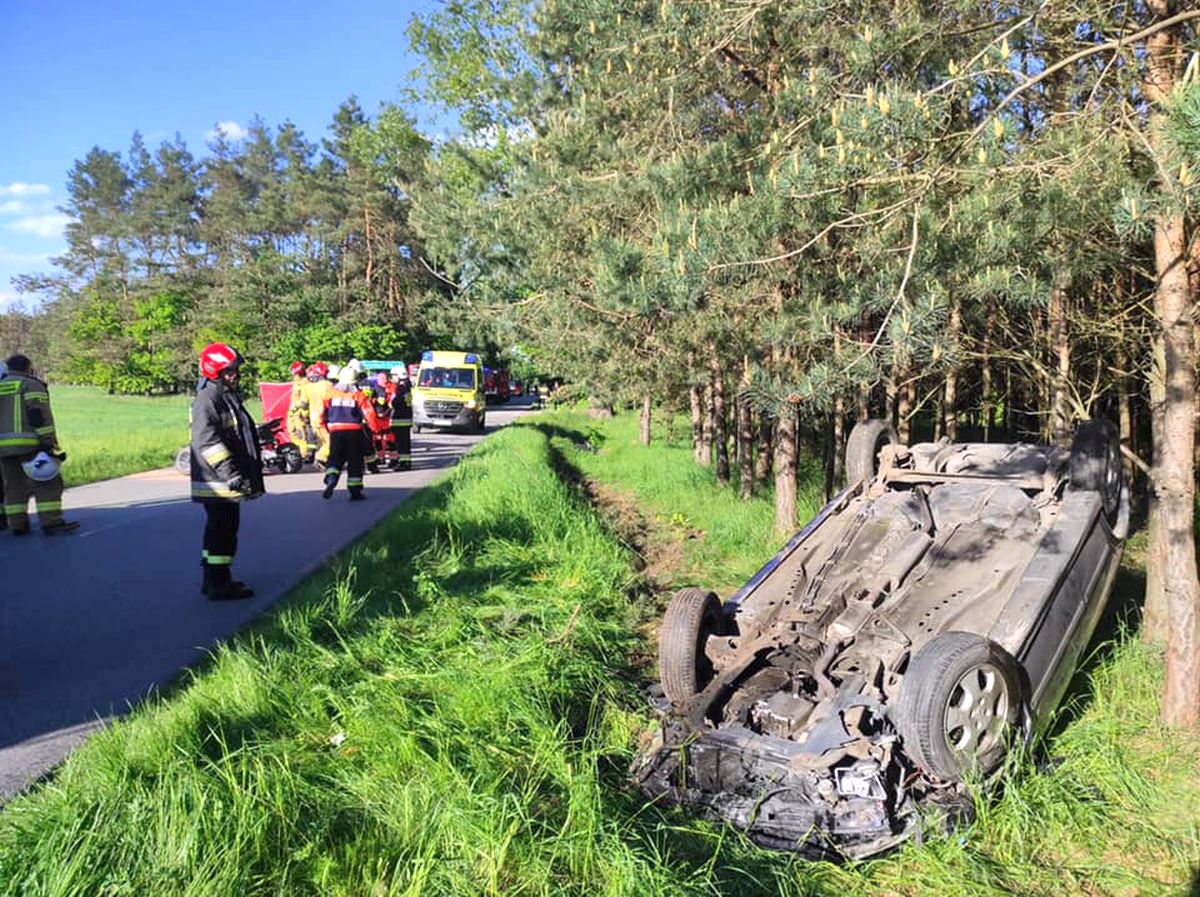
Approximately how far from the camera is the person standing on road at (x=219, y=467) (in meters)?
6.28

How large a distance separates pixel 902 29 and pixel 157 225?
6247cm

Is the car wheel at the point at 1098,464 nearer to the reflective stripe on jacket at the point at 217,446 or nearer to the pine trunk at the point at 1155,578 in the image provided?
the pine trunk at the point at 1155,578

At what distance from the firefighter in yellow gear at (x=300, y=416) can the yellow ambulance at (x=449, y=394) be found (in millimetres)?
12178

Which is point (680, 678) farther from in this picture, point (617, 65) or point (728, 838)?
point (617, 65)

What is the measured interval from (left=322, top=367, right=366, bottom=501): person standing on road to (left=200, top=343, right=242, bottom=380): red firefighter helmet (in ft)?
15.6

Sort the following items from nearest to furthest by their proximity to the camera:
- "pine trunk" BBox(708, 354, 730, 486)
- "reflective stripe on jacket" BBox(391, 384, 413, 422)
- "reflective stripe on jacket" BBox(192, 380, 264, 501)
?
1. "reflective stripe on jacket" BBox(192, 380, 264, 501)
2. "pine trunk" BBox(708, 354, 730, 486)
3. "reflective stripe on jacket" BBox(391, 384, 413, 422)

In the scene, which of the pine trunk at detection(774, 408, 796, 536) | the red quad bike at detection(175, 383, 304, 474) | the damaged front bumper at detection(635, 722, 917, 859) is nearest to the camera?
the damaged front bumper at detection(635, 722, 917, 859)

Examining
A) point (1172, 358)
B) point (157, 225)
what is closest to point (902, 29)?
point (1172, 358)

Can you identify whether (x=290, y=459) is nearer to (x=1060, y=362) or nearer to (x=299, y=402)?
(x=299, y=402)

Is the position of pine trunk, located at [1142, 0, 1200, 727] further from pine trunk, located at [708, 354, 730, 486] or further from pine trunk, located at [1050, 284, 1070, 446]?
pine trunk, located at [708, 354, 730, 486]

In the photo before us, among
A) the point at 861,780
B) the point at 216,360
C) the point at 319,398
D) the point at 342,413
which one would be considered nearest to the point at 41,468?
the point at 216,360

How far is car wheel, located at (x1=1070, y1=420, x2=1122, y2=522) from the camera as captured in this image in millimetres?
4996

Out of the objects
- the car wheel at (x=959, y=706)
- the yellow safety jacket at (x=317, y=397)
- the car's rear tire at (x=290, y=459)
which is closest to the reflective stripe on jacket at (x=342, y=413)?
the yellow safety jacket at (x=317, y=397)

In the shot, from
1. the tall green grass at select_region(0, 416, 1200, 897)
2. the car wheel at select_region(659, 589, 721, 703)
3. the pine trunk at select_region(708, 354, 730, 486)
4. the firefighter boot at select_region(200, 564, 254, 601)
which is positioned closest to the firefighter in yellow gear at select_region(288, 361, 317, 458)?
the pine trunk at select_region(708, 354, 730, 486)
